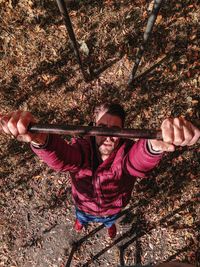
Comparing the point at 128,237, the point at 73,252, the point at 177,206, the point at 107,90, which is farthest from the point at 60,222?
the point at 107,90

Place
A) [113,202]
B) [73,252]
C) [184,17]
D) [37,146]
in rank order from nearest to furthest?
1. [37,146]
2. [113,202]
3. [73,252]
4. [184,17]

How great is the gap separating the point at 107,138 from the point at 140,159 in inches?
13.4

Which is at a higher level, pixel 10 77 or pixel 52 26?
pixel 52 26

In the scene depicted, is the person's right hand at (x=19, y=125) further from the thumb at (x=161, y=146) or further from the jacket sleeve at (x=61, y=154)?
the thumb at (x=161, y=146)

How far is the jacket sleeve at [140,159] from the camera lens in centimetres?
267

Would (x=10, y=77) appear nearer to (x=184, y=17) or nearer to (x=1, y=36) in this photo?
(x=1, y=36)

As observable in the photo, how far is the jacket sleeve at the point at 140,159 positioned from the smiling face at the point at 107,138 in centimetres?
15

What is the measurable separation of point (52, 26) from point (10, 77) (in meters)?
0.89

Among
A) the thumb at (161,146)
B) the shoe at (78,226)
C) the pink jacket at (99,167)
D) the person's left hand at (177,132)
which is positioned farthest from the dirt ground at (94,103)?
the person's left hand at (177,132)

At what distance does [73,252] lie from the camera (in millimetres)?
4641

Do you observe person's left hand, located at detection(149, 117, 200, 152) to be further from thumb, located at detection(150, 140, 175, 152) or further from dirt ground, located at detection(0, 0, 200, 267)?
dirt ground, located at detection(0, 0, 200, 267)

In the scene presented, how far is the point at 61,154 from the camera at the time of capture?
2854 mm

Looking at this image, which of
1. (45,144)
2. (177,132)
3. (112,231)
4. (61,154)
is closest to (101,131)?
(177,132)

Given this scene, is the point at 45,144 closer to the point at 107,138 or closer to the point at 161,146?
the point at 107,138
